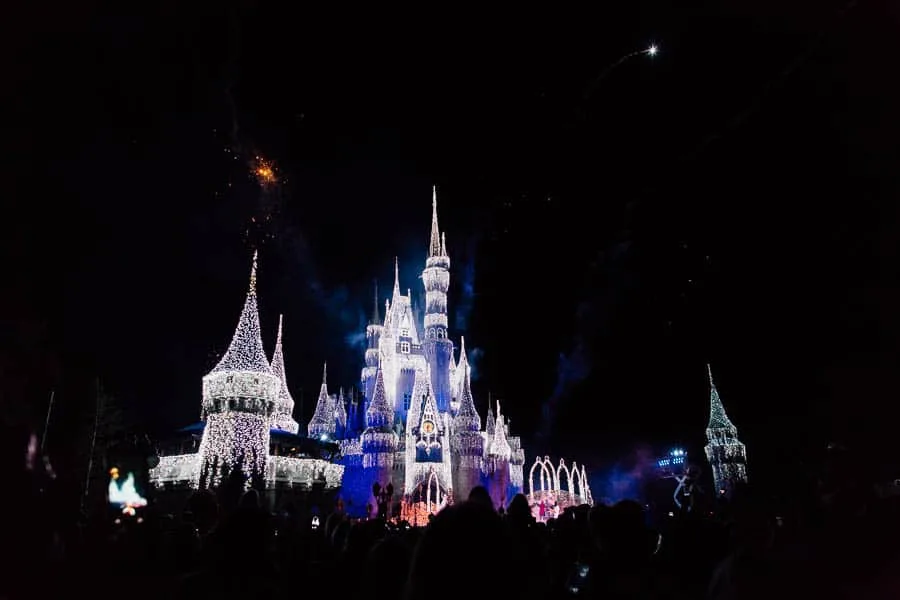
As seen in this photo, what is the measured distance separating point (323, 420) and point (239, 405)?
29.7 metres

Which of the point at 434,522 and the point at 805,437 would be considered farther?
the point at 805,437

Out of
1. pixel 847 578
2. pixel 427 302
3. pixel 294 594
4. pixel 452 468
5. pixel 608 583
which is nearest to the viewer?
pixel 608 583

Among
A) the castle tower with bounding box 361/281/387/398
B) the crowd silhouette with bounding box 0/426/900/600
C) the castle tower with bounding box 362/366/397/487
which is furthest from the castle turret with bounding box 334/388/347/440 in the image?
the crowd silhouette with bounding box 0/426/900/600

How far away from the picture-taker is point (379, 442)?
47156 mm

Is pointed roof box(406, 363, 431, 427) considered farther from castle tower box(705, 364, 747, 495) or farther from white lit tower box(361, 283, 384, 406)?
castle tower box(705, 364, 747, 495)

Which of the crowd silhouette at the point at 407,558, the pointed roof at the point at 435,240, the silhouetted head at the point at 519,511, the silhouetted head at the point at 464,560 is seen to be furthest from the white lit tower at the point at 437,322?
the silhouetted head at the point at 464,560

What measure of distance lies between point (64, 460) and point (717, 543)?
282 inches

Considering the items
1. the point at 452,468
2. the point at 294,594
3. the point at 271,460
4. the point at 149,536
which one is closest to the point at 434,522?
the point at 149,536

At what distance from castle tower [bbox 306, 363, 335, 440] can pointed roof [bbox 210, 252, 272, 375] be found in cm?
2848

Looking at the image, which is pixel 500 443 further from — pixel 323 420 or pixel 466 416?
pixel 323 420

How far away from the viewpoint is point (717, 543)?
6945mm

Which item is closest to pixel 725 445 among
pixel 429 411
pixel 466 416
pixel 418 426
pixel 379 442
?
pixel 466 416

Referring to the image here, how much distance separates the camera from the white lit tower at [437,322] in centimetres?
5756

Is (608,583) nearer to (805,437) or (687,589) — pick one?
(687,589)
